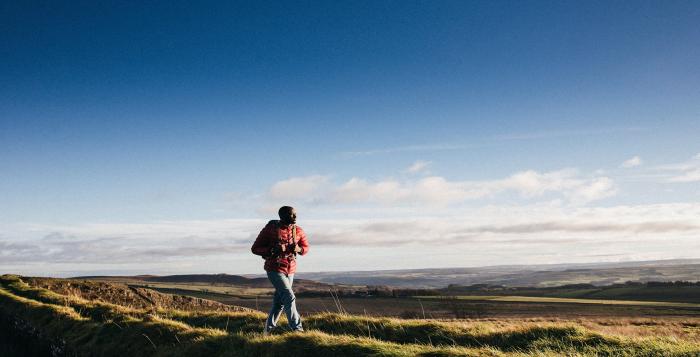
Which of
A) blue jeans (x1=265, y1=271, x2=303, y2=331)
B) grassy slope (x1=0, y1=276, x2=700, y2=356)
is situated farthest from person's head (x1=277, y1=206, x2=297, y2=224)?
grassy slope (x1=0, y1=276, x2=700, y2=356)

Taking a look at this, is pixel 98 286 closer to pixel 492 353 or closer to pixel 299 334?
pixel 299 334

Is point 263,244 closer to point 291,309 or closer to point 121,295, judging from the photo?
point 291,309

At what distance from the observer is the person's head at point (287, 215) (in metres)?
10.4

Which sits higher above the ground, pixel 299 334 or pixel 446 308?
pixel 299 334

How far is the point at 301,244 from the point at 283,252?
512 mm

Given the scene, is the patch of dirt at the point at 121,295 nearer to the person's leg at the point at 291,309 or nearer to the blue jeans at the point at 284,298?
the blue jeans at the point at 284,298

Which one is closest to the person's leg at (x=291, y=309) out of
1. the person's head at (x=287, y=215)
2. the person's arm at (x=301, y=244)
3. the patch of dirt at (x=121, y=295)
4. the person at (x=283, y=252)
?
the person at (x=283, y=252)

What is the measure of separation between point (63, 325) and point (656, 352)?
1536 centimetres

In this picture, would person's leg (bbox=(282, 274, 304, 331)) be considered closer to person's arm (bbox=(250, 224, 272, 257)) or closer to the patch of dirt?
person's arm (bbox=(250, 224, 272, 257))

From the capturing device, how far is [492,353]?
746 cm

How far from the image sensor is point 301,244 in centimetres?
1066

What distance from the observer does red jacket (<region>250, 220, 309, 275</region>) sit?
10.2 m

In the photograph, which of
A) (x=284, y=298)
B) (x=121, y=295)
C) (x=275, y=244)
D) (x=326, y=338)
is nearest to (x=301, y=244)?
(x=275, y=244)

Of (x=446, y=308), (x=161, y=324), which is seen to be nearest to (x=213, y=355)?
(x=161, y=324)
